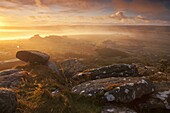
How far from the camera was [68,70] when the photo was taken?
2842cm

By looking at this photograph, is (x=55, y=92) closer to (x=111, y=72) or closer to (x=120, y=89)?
(x=120, y=89)

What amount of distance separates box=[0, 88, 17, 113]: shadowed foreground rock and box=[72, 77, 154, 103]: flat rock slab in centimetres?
471

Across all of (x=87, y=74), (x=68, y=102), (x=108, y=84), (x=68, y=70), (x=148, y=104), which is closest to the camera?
(x=68, y=102)

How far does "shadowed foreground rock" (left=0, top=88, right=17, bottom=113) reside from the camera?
1278 cm

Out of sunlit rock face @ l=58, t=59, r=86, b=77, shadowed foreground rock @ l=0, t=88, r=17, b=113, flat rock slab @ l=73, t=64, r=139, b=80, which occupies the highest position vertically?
shadowed foreground rock @ l=0, t=88, r=17, b=113

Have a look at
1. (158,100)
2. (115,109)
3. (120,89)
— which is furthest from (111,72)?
(115,109)

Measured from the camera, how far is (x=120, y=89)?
15.8 metres

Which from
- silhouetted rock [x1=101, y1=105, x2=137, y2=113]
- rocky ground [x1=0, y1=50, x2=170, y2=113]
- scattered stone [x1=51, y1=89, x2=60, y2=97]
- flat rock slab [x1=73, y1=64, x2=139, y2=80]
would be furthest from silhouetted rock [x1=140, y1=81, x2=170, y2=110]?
scattered stone [x1=51, y1=89, x2=60, y2=97]

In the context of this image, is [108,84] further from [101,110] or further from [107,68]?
[107,68]

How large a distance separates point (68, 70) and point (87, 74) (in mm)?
7269

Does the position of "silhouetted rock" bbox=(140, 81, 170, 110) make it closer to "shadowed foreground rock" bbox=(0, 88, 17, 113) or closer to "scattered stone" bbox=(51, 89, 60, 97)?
"scattered stone" bbox=(51, 89, 60, 97)

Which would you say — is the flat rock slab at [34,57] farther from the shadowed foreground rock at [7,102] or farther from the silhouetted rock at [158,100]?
the silhouetted rock at [158,100]

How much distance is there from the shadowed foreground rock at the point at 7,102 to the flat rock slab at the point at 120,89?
4.71 metres

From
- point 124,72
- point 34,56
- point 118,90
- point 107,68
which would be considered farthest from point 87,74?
point 34,56
